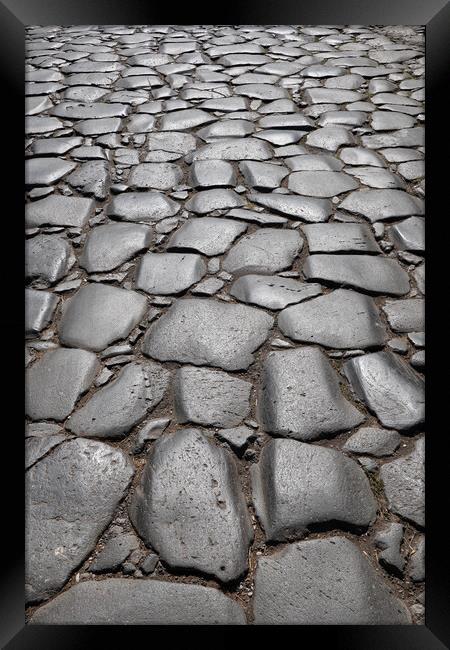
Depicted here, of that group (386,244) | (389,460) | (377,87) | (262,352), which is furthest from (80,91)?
(389,460)

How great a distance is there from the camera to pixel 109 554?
1.15 metres

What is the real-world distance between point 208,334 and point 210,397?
0.32 metres

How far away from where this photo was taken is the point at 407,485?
1.28 metres

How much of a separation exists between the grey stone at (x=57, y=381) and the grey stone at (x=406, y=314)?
120 centimetres

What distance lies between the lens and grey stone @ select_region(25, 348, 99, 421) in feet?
4.97

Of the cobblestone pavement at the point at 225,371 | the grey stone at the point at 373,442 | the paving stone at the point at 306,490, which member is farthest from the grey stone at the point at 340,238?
the paving stone at the point at 306,490

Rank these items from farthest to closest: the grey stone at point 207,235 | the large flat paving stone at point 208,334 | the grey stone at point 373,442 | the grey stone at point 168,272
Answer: the grey stone at point 207,235 → the grey stone at point 168,272 → the large flat paving stone at point 208,334 → the grey stone at point 373,442

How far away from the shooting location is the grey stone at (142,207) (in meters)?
2.51

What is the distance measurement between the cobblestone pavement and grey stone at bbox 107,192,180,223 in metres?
0.02

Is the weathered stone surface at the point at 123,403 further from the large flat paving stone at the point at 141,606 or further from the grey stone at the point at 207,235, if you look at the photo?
the grey stone at the point at 207,235

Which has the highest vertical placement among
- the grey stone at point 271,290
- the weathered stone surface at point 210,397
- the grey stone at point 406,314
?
the grey stone at point 271,290

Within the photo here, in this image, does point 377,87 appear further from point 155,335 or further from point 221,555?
point 221,555

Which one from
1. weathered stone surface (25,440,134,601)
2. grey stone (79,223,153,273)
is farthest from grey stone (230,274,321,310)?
weathered stone surface (25,440,134,601)

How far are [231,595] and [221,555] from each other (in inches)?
3.6
